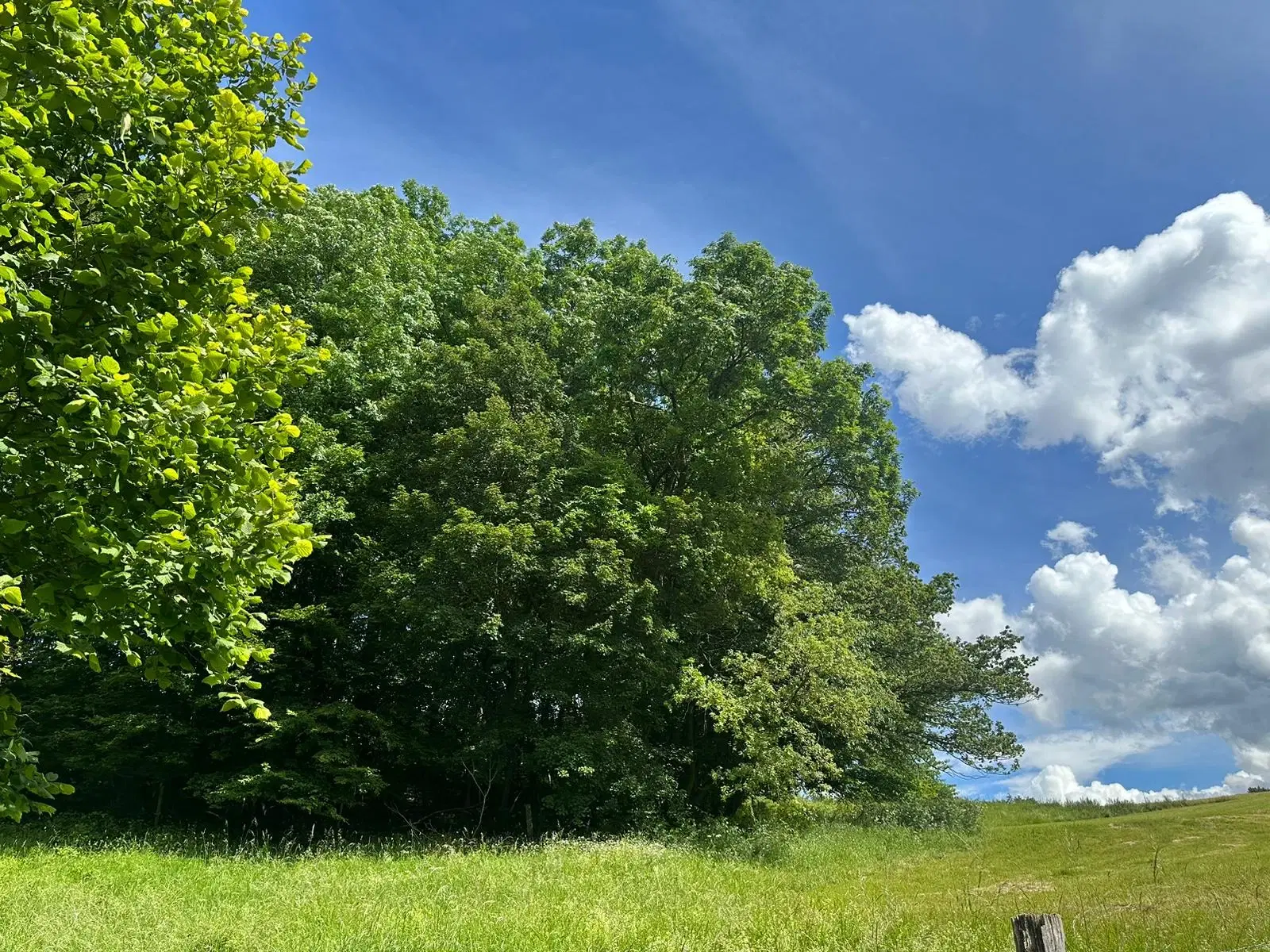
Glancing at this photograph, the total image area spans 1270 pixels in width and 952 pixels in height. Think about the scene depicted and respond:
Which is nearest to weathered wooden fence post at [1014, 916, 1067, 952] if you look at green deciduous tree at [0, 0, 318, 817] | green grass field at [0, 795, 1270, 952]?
green grass field at [0, 795, 1270, 952]

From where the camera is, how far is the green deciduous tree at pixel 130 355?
4.51 metres

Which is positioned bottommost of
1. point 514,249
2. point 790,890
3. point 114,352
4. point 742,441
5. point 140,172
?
point 790,890

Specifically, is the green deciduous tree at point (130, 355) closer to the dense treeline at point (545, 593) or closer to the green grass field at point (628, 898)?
the green grass field at point (628, 898)

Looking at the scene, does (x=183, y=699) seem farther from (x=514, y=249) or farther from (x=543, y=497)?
(x=514, y=249)

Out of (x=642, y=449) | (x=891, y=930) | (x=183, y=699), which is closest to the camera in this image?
(x=891, y=930)

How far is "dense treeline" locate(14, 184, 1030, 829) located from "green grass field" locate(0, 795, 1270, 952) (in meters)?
3.90

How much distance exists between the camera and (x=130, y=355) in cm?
512

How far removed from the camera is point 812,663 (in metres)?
19.8

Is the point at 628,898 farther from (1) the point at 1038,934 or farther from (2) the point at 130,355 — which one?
(2) the point at 130,355

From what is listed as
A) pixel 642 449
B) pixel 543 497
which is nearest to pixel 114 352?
pixel 543 497

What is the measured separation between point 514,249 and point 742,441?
48.4ft

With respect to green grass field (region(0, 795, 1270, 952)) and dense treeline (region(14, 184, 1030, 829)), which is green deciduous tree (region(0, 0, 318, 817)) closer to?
green grass field (region(0, 795, 1270, 952))

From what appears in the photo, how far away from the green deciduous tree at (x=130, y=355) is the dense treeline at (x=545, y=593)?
12115 millimetres

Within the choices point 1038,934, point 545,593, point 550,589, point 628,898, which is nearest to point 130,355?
point 1038,934
